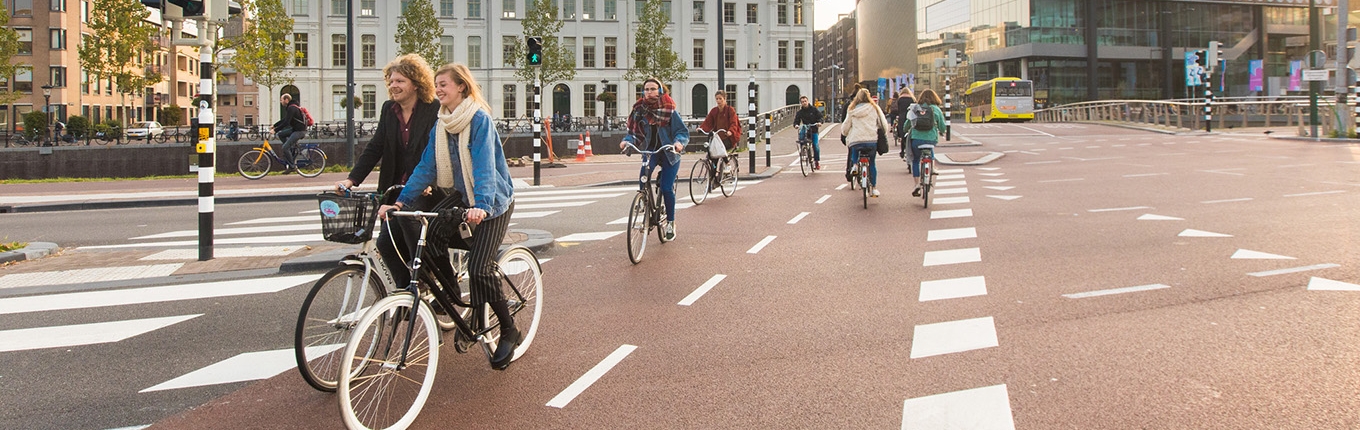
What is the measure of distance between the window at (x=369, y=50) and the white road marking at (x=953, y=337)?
66228mm

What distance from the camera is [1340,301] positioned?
6.50 metres

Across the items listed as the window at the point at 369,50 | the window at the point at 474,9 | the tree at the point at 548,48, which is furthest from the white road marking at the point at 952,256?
the window at the point at 474,9

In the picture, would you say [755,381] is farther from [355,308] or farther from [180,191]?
[180,191]

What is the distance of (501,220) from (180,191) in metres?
15.7

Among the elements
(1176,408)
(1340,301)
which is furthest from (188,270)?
(1340,301)

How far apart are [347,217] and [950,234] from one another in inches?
288

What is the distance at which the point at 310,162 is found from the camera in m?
21.9

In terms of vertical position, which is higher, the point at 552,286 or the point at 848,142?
the point at 848,142

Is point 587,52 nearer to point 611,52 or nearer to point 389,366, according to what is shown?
point 611,52

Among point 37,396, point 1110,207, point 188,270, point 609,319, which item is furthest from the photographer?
point 1110,207

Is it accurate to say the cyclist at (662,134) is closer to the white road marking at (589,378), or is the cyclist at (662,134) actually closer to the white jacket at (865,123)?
the white road marking at (589,378)

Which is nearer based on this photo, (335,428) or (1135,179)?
(335,428)

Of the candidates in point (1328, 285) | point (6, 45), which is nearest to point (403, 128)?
point (1328, 285)

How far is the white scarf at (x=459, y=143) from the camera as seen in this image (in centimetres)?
475
